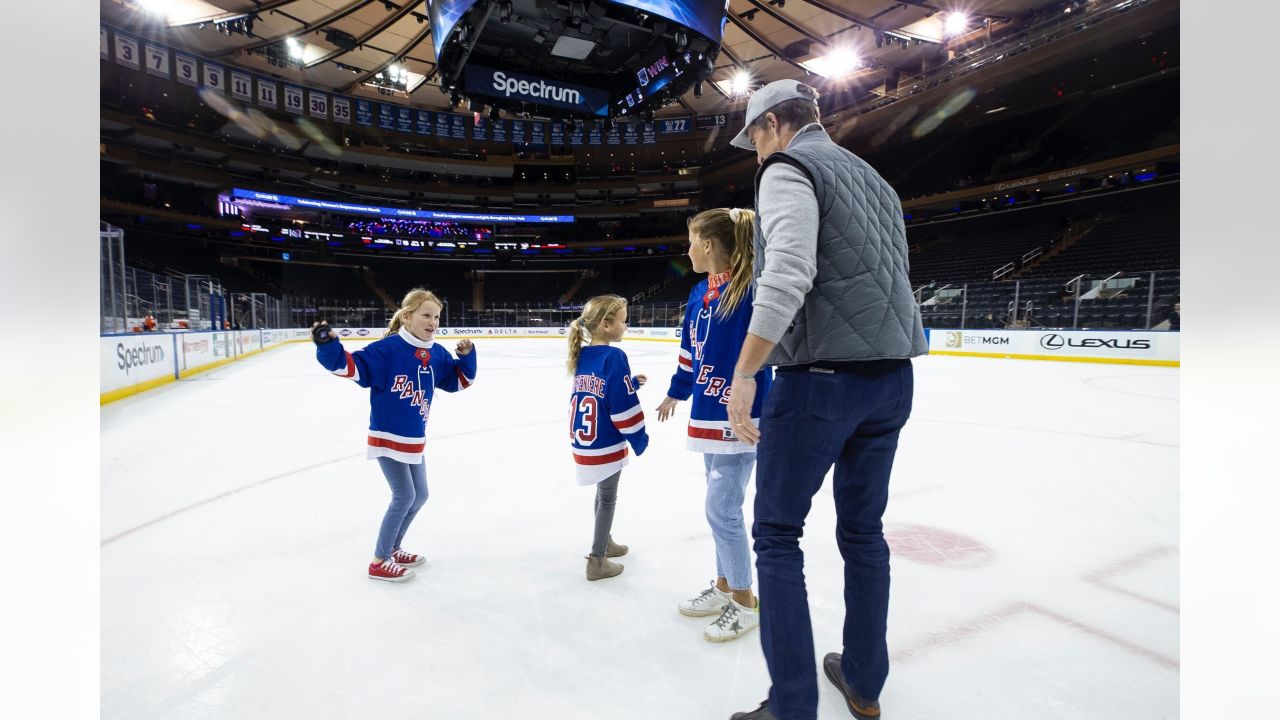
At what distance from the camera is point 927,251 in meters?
23.4

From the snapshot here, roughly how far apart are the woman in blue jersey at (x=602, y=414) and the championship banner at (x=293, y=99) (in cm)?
2756

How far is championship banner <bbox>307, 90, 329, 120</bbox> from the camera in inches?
930

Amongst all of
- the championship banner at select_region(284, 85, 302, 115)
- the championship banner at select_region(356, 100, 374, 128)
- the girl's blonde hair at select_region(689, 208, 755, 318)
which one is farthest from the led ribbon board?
the girl's blonde hair at select_region(689, 208, 755, 318)

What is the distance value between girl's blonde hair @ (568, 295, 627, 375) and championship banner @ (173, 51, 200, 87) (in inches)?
1042

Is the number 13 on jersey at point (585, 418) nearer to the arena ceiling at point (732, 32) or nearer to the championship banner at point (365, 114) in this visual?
the arena ceiling at point (732, 32)

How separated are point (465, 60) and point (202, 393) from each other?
579 centimetres

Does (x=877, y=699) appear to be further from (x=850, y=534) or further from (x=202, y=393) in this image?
(x=202, y=393)

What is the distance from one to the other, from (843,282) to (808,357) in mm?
172

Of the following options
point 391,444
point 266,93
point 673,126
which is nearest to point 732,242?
point 391,444

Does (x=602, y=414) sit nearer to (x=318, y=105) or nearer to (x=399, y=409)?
(x=399, y=409)

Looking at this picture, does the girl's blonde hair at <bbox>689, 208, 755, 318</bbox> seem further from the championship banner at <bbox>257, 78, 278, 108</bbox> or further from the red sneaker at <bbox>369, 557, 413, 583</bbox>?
the championship banner at <bbox>257, 78, 278, 108</bbox>

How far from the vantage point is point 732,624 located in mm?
1643

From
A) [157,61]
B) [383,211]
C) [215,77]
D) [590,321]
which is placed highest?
[157,61]
